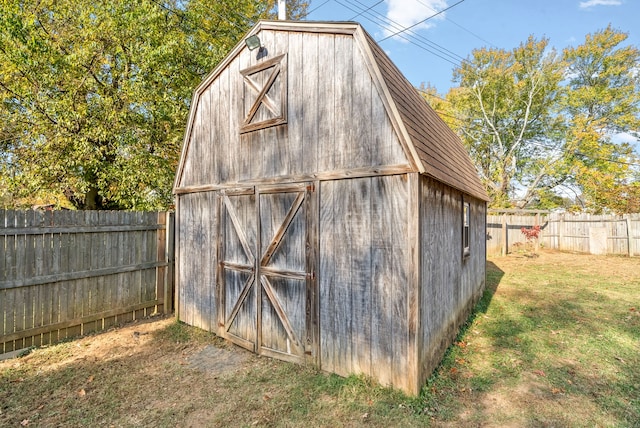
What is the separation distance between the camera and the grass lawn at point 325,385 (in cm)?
327

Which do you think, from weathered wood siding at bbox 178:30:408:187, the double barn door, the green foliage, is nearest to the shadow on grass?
the double barn door

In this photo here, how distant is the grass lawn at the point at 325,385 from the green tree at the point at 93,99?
16.8ft

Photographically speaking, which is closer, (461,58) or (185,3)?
(185,3)

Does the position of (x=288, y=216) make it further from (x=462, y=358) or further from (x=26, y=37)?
(x=26, y=37)

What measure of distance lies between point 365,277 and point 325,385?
1.44 m

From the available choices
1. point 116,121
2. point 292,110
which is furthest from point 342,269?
point 116,121

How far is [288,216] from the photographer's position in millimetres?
4539

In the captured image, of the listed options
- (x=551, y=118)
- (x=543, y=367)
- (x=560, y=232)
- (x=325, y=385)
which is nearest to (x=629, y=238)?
(x=560, y=232)

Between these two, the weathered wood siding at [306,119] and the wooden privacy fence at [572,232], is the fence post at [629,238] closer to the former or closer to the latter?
the wooden privacy fence at [572,232]

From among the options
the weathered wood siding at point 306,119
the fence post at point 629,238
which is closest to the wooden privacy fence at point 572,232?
the fence post at point 629,238

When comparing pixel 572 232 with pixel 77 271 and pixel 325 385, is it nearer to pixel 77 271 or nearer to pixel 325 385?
pixel 325 385

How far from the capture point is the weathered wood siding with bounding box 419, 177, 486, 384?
3762 mm

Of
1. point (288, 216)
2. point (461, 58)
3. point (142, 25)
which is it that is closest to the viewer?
point (288, 216)

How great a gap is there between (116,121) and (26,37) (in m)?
2.49
